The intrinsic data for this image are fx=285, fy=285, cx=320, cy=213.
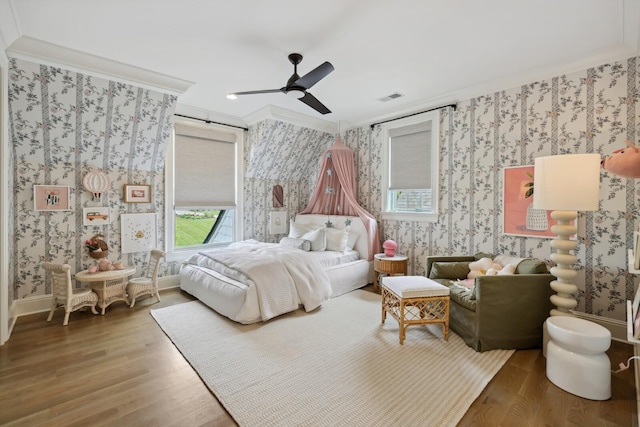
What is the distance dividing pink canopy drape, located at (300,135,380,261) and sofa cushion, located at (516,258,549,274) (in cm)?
217

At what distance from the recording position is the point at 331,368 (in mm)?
2395

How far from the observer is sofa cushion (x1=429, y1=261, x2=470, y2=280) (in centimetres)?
349

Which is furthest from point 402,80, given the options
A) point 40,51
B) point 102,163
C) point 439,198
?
point 102,163

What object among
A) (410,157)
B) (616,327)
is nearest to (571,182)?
(616,327)

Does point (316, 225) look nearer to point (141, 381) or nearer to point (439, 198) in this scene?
point (439, 198)

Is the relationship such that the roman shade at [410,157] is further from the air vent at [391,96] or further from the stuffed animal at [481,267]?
the stuffed animal at [481,267]

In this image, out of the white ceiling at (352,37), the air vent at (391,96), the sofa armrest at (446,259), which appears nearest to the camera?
the white ceiling at (352,37)

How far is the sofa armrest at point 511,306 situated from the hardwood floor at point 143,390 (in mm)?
203

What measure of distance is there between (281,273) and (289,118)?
108 inches

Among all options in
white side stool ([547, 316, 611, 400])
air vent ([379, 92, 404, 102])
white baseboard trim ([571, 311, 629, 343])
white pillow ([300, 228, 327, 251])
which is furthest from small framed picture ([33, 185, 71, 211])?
white baseboard trim ([571, 311, 629, 343])

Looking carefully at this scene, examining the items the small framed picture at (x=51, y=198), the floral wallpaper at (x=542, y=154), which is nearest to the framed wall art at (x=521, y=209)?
the floral wallpaper at (x=542, y=154)

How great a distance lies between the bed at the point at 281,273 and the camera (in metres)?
3.26

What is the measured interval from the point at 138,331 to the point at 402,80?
4210 millimetres

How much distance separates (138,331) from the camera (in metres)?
3.07
